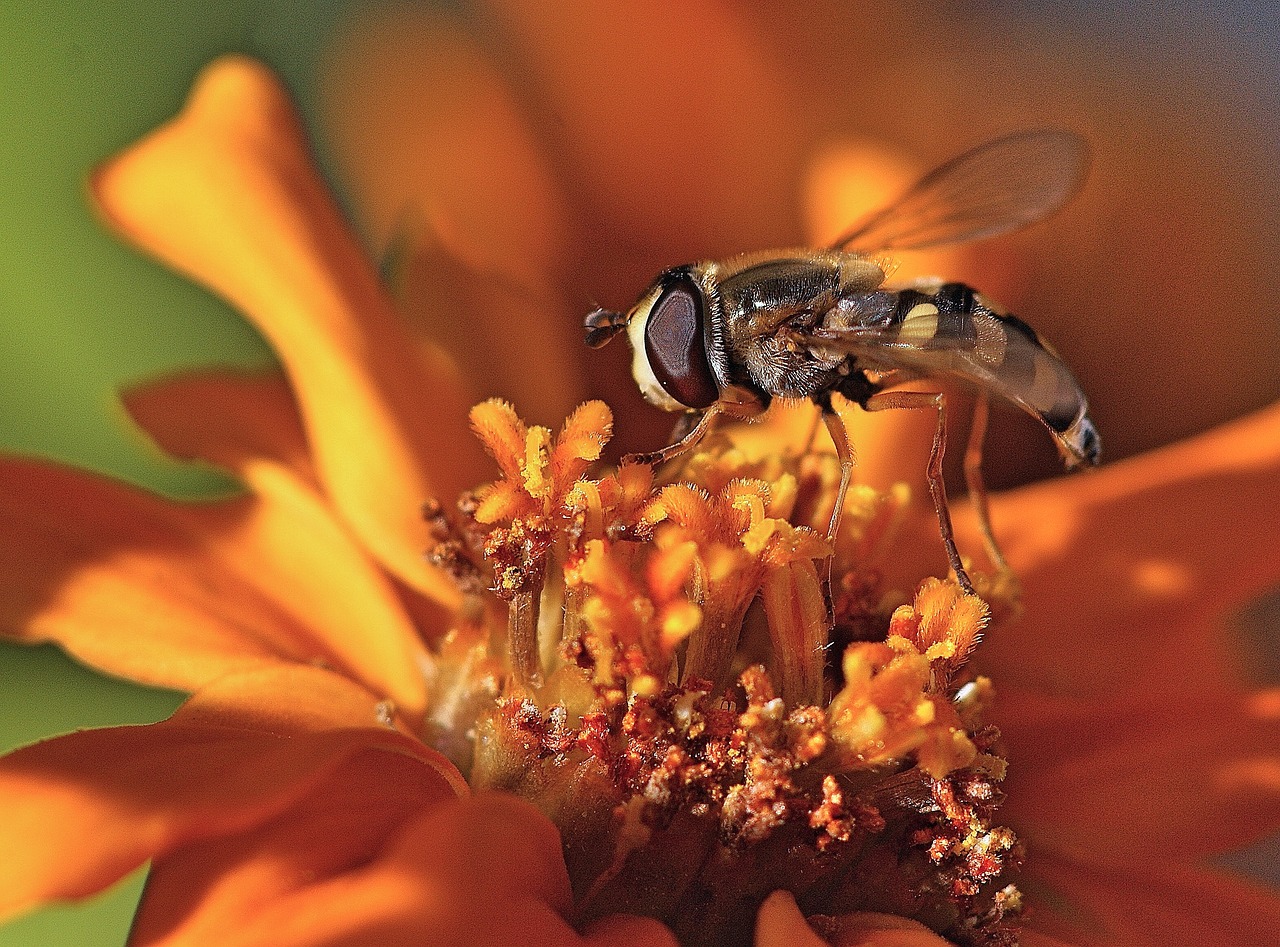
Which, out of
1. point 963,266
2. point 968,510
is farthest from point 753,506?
point 963,266

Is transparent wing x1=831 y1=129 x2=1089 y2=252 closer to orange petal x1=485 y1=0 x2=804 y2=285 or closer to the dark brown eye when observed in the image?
the dark brown eye

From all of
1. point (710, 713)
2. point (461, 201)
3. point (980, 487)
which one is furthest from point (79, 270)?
point (980, 487)

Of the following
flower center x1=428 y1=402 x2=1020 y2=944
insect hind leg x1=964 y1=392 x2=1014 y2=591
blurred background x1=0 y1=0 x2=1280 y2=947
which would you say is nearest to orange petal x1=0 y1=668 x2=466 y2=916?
flower center x1=428 y1=402 x2=1020 y2=944

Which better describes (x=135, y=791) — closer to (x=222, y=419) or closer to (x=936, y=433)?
(x=222, y=419)

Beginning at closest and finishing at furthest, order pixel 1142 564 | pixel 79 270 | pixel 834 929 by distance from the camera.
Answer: pixel 834 929
pixel 79 270
pixel 1142 564

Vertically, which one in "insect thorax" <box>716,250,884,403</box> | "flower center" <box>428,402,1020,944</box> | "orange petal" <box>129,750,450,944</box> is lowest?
"flower center" <box>428,402,1020,944</box>

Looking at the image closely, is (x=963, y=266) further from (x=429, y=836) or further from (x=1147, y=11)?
(x=429, y=836)
